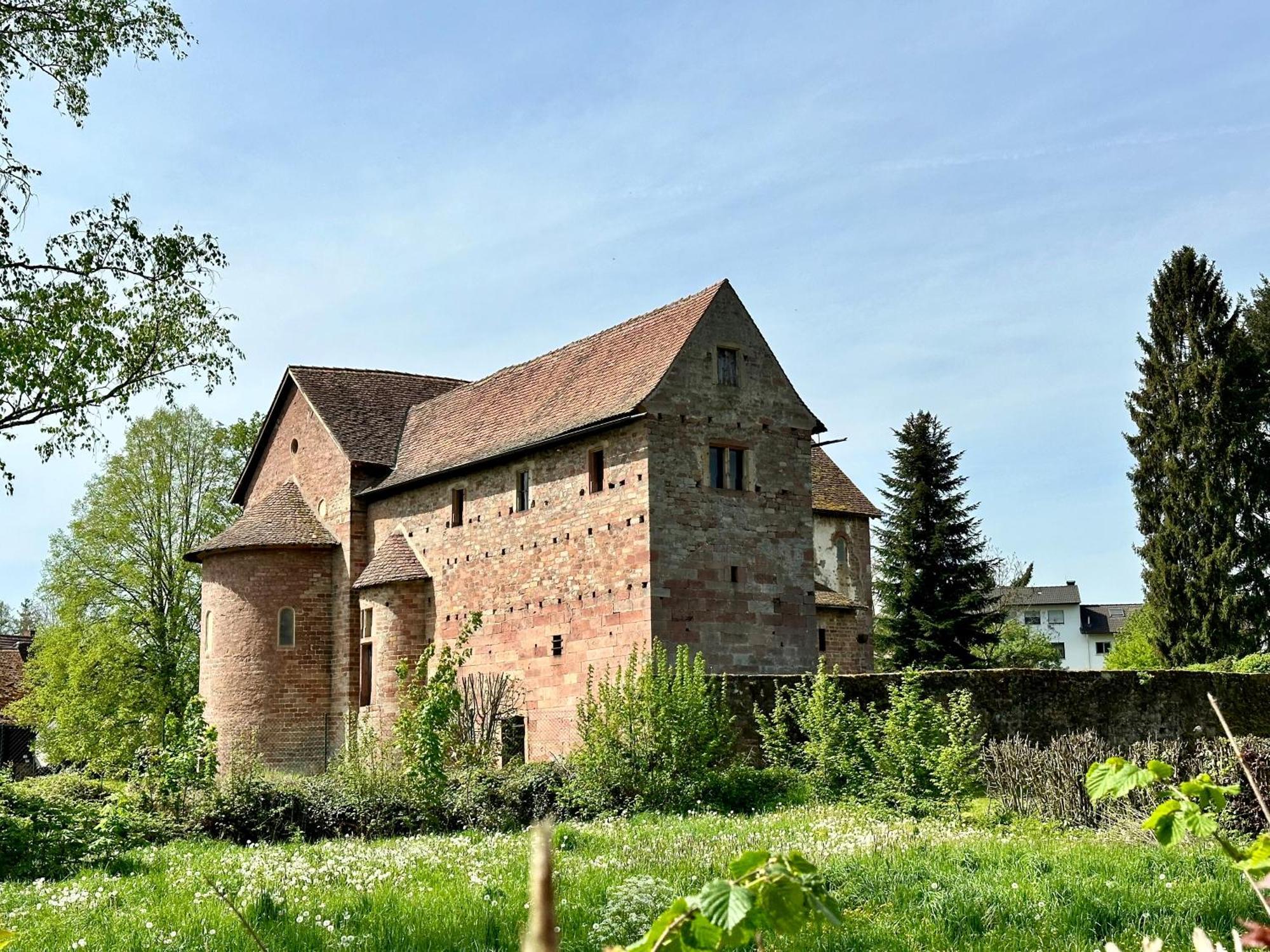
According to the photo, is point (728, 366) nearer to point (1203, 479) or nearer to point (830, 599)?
point (830, 599)

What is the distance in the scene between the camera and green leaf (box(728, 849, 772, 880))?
270cm

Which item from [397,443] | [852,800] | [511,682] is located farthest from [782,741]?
[397,443]

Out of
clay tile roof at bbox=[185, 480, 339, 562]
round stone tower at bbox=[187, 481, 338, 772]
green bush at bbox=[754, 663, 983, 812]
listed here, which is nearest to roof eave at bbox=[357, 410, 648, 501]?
clay tile roof at bbox=[185, 480, 339, 562]

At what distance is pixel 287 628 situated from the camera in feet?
113

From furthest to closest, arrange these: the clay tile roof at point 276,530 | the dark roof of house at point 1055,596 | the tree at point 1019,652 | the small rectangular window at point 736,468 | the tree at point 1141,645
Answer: the dark roof of house at point 1055,596 → the tree at point 1019,652 → the tree at point 1141,645 → the clay tile roof at point 276,530 → the small rectangular window at point 736,468

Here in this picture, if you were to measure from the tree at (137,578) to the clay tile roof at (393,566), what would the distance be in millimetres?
16057

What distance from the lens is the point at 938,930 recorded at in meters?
8.74

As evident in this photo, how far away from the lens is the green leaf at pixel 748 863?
270 centimetres

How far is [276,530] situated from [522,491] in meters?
9.06

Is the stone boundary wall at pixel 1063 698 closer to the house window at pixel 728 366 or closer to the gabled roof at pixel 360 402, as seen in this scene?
the house window at pixel 728 366

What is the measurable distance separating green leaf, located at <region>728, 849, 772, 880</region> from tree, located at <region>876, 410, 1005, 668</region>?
40369mm

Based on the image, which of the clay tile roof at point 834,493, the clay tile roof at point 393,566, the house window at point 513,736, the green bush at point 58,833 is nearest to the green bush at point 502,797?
the green bush at point 58,833

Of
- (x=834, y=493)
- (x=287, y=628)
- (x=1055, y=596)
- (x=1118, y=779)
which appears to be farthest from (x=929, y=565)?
(x=1055, y=596)

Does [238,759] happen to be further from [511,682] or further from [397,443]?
[397,443]
